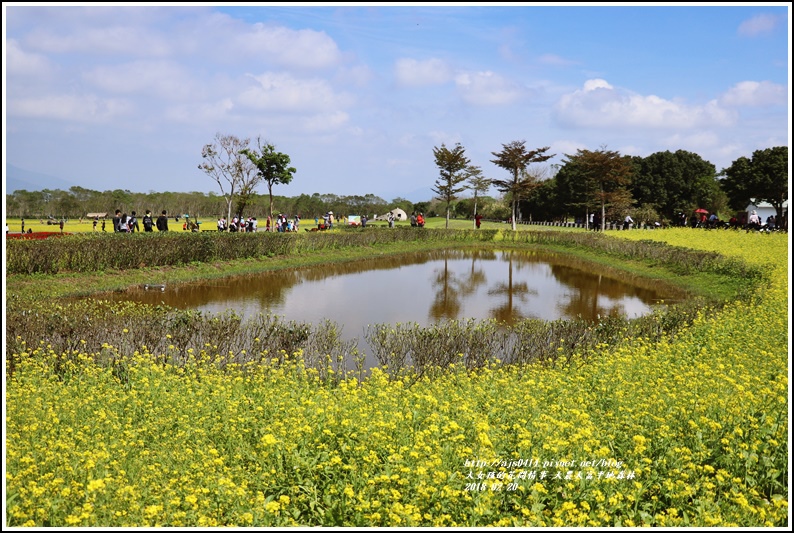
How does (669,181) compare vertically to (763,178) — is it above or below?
above

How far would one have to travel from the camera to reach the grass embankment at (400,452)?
166 inches

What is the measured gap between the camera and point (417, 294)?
1767 cm

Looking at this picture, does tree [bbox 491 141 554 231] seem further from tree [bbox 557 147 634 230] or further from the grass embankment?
the grass embankment

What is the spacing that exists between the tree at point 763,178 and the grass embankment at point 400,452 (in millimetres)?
41811

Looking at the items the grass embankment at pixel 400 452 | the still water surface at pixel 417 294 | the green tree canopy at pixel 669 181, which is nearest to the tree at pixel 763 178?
the green tree canopy at pixel 669 181

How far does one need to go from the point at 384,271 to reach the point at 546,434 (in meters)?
18.3

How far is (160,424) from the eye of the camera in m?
5.97

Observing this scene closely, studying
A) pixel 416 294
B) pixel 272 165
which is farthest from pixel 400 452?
pixel 272 165

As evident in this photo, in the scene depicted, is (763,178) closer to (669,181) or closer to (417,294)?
(669,181)

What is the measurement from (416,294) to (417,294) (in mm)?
32

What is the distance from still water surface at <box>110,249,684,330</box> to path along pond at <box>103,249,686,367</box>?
0.02m

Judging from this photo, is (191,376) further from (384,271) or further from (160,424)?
(384,271)

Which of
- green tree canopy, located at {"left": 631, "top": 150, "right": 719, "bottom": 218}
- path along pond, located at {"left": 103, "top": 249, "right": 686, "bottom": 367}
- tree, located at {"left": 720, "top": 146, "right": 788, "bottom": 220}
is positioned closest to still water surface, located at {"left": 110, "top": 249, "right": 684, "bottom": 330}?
path along pond, located at {"left": 103, "top": 249, "right": 686, "bottom": 367}

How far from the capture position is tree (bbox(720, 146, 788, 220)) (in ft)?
141
